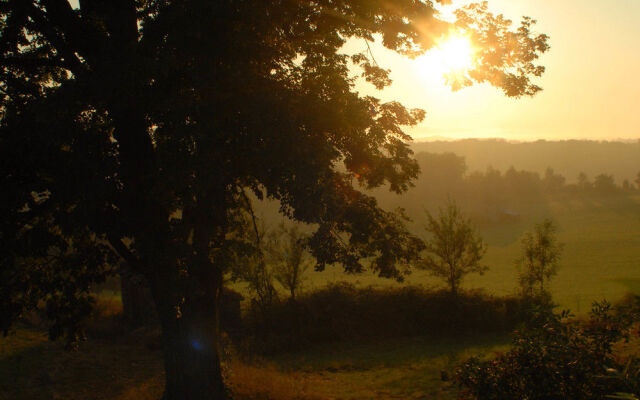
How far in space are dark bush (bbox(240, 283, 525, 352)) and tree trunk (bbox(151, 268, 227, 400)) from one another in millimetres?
13365

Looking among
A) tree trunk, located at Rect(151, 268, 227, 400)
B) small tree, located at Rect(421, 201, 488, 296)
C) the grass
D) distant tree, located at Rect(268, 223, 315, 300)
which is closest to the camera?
tree trunk, located at Rect(151, 268, 227, 400)

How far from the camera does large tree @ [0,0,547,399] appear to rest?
7266 mm

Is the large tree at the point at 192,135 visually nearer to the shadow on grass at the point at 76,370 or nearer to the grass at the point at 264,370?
the grass at the point at 264,370

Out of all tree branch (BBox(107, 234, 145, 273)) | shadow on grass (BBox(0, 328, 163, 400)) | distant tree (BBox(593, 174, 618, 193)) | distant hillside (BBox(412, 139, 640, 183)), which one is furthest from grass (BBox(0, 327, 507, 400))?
distant hillside (BBox(412, 139, 640, 183))

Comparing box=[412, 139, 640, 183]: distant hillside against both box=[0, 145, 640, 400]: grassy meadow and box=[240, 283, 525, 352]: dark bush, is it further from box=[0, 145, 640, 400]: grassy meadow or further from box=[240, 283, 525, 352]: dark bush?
box=[240, 283, 525, 352]: dark bush

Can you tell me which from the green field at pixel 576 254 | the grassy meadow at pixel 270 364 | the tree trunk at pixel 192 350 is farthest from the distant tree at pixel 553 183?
the tree trunk at pixel 192 350

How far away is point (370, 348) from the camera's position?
22297mm

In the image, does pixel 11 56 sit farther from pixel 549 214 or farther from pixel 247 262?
pixel 549 214

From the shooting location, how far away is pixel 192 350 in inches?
406

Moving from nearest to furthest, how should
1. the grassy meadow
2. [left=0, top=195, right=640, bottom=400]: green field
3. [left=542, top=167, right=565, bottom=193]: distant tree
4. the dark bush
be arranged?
[left=0, top=195, right=640, bottom=400]: green field, the grassy meadow, the dark bush, [left=542, top=167, right=565, bottom=193]: distant tree

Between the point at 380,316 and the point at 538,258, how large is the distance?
33.0 ft

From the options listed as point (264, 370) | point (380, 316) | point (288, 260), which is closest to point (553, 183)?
point (380, 316)

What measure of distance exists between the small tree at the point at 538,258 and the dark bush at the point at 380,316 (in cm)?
174

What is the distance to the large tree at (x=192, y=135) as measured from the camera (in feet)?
23.8
